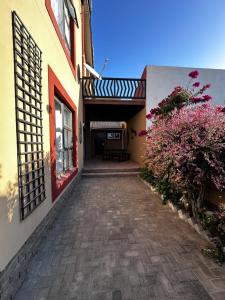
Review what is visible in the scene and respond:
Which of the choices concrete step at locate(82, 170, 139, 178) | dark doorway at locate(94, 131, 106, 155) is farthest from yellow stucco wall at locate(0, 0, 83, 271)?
dark doorway at locate(94, 131, 106, 155)

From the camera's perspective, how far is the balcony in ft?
27.7

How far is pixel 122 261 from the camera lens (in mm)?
2279

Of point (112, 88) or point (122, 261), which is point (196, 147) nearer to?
point (122, 261)

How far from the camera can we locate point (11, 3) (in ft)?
A: 6.19

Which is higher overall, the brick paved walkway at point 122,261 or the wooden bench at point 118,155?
the wooden bench at point 118,155

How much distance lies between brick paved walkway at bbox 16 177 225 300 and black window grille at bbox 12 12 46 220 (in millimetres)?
796

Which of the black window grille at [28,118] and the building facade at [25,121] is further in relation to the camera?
the black window grille at [28,118]

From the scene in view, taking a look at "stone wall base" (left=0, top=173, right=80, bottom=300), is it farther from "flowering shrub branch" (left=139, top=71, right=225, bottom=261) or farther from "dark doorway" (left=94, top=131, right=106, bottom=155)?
"dark doorway" (left=94, top=131, right=106, bottom=155)

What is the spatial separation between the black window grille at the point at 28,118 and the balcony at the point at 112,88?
5967 millimetres

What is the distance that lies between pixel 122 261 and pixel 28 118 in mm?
2405

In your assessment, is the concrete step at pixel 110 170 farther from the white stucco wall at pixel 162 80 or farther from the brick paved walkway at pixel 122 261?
the brick paved walkway at pixel 122 261

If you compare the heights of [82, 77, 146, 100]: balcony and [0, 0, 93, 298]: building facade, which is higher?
[82, 77, 146, 100]: balcony

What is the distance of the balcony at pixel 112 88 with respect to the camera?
8453 mm

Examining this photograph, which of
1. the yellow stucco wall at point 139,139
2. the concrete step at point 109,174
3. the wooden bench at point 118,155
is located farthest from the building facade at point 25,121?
the wooden bench at point 118,155
